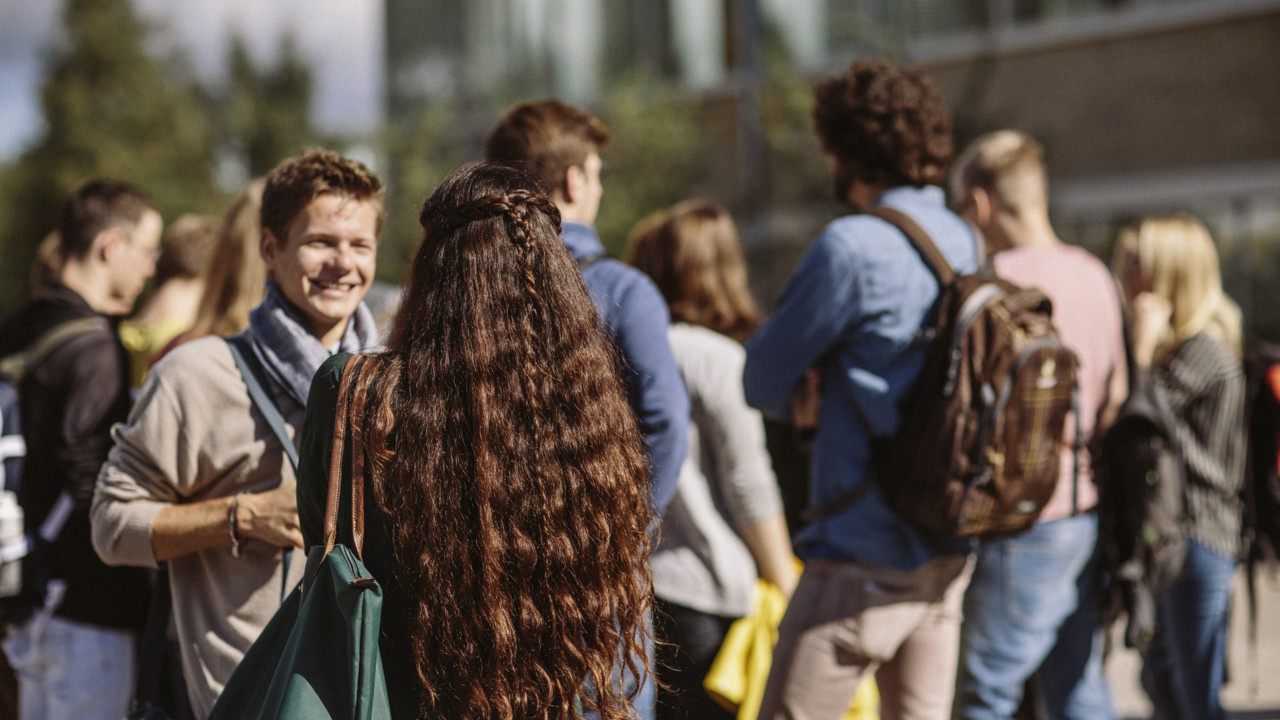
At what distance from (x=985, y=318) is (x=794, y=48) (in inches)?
637

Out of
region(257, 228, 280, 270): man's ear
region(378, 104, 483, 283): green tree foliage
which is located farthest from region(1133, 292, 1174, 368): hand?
region(378, 104, 483, 283): green tree foliage

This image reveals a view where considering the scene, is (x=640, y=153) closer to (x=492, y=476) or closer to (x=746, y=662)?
(x=746, y=662)

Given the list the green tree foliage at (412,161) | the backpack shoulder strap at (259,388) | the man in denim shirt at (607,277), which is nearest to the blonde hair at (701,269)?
the man in denim shirt at (607,277)

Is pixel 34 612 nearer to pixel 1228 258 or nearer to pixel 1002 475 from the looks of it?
pixel 1002 475

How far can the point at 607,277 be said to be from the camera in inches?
117

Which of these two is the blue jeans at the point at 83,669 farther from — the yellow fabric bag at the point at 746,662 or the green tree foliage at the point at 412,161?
the green tree foliage at the point at 412,161

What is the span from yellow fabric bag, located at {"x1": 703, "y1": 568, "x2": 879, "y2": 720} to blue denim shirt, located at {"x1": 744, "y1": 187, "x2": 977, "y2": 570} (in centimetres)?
64

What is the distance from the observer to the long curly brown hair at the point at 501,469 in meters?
1.71

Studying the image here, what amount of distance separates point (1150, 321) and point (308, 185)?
3.17m

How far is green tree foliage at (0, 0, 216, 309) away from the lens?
30562mm

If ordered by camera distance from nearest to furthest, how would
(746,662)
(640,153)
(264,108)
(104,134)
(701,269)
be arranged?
1. (746,662)
2. (701,269)
3. (640,153)
4. (104,134)
5. (264,108)

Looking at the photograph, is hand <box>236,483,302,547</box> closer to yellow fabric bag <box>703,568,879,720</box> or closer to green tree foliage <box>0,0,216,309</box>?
yellow fabric bag <box>703,568,879,720</box>

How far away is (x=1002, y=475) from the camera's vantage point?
9.38 feet

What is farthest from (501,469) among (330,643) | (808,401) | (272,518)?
(808,401)
